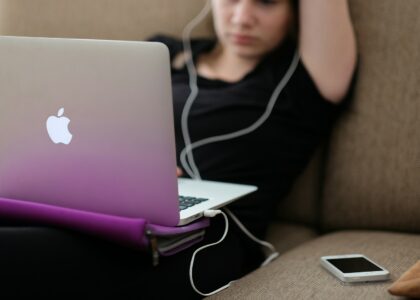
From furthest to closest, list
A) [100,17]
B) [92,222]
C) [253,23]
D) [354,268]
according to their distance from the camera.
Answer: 1. [100,17]
2. [253,23]
3. [354,268]
4. [92,222]

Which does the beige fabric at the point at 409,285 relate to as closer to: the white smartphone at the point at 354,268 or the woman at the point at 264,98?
the white smartphone at the point at 354,268

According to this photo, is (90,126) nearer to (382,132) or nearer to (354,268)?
(354,268)

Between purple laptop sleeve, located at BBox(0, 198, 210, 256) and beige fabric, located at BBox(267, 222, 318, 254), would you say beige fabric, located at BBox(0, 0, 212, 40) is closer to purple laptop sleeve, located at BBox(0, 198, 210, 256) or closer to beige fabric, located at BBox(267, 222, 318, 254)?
beige fabric, located at BBox(267, 222, 318, 254)

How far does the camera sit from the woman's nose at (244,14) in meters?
1.37

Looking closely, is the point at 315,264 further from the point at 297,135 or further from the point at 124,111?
the point at 124,111

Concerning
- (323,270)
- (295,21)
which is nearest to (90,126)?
(323,270)

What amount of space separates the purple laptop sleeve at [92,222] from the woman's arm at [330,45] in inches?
23.8

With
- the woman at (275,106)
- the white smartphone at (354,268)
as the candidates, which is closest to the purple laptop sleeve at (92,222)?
the white smartphone at (354,268)

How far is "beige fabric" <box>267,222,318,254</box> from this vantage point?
4.38ft

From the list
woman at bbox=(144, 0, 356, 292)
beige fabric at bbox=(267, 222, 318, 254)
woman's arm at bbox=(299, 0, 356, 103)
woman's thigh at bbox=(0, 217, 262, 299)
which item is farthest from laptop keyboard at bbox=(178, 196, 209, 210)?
woman's arm at bbox=(299, 0, 356, 103)

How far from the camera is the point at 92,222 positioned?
824mm

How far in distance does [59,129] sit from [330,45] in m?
0.69

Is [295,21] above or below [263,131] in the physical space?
above

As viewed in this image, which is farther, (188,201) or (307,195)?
(307,195)
